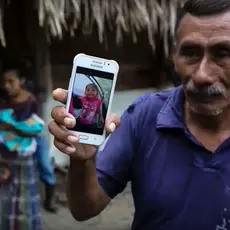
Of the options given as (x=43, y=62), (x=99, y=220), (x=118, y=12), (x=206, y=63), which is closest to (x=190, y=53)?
(x=206, y=63)

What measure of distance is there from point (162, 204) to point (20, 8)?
3838 millimetres

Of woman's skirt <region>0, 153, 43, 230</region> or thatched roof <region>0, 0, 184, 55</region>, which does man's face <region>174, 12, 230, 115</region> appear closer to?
thatched roof <region>0, 0, 184, 55</region>

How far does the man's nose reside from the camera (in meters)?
1.68

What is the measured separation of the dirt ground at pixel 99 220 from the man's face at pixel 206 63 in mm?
3451

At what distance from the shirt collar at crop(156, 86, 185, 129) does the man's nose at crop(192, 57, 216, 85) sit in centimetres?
17

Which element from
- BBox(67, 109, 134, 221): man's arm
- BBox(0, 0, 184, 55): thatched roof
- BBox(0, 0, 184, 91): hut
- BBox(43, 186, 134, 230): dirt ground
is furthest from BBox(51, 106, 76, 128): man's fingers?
BBox(43, 186, 134, 230): dirt ground

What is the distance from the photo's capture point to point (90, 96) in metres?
1.63

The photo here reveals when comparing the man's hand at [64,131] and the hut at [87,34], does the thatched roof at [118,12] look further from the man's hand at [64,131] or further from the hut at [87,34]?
the man's hand at [64,131]

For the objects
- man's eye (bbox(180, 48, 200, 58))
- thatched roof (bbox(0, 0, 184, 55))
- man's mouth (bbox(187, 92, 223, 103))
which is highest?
man's eye (bbox(180, 48, 200, 58))

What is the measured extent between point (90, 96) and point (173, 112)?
1.08 ft

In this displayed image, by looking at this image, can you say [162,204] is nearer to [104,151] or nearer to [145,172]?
[145,172]

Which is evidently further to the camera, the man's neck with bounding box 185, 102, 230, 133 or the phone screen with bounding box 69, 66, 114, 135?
the man's neck with bounding box 185, 102, 230, 133

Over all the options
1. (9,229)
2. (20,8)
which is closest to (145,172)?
(9,229)

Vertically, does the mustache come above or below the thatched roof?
above
